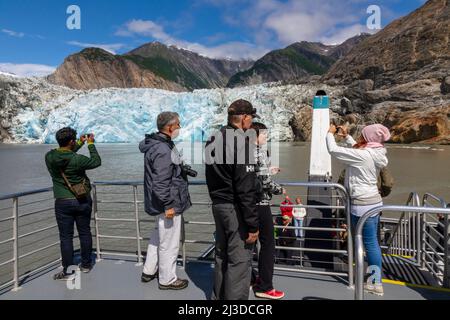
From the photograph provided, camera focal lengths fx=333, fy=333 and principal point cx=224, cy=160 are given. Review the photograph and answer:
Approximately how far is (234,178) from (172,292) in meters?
1.47

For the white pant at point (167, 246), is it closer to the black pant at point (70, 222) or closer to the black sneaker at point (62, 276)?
the black pant at point (70, 222)


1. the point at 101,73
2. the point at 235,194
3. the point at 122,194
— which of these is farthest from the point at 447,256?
the point at 101,73

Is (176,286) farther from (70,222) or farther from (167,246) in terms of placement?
(70,222)

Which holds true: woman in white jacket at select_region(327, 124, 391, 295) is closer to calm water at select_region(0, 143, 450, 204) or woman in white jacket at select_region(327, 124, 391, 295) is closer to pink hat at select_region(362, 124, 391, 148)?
pink hat at select_region(362, 124, 391, 148)

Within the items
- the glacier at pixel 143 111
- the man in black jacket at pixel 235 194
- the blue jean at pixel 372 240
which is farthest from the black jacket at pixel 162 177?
the glacier at pixel 143 111

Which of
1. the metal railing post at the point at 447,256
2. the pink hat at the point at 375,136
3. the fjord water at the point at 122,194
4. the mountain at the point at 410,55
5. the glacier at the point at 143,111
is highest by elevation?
the mountain at the point at 410,55

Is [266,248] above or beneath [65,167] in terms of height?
beneath

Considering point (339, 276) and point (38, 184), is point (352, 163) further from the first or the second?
point (38, 184)

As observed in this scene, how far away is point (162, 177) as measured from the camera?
2941 mm

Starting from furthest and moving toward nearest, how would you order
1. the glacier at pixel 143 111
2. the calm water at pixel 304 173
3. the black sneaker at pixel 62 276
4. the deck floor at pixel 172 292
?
the glacier at pixel 143 111, the calm water at pixel 304 173, the black sneaker at pixel 62 276, the deck floor at pixel 172 292

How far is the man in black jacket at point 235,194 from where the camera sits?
2.38m

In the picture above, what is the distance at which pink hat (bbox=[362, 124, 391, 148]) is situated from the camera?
293cm

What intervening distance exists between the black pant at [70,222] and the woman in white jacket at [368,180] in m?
2.58
